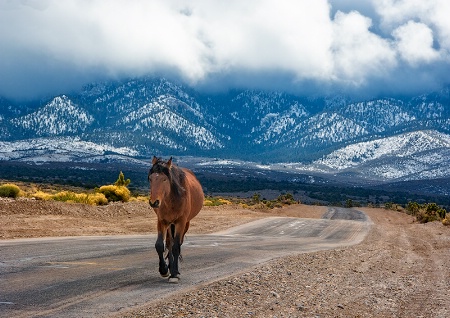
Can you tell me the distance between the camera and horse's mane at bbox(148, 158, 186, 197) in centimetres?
1066

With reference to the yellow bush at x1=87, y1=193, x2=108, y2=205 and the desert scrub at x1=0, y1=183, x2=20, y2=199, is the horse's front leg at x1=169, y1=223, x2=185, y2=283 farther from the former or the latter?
the yellow bush at x1=87, y1=193, x2=108, y2=205

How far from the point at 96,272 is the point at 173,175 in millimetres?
3152

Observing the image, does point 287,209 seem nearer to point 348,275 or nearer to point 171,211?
point 348,275

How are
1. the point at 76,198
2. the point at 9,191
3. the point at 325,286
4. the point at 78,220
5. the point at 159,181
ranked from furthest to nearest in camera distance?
the point at 76,198 → the point at 9,191 → the point at 78,220 → the point at 325,286 → the point at 159,181

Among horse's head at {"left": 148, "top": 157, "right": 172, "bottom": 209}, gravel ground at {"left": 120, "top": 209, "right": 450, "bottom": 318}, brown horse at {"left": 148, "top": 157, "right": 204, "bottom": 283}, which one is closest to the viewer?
gravel ground at {"left": 120, "top": 209, "right": 450, "bottom": 318}

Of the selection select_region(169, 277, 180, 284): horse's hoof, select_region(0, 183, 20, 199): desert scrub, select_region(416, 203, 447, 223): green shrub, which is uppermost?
select_region(0, 183, 20, 199): desert scrub

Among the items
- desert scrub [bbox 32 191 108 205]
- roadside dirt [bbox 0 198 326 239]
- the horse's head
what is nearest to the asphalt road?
the horse's head

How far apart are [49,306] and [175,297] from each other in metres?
2.38

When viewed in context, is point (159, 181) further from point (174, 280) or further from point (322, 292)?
point (322, 292)

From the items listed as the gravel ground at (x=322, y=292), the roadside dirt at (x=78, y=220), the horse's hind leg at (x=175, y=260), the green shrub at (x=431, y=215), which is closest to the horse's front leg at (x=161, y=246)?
the horse's hind leg at (x=175, y=260)

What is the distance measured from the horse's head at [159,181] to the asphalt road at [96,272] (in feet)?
6.15

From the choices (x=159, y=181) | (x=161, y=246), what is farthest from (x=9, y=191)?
(x=159, y=181)

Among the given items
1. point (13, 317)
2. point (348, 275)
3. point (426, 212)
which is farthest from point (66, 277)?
point (426, 212)

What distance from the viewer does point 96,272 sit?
39.8ft
